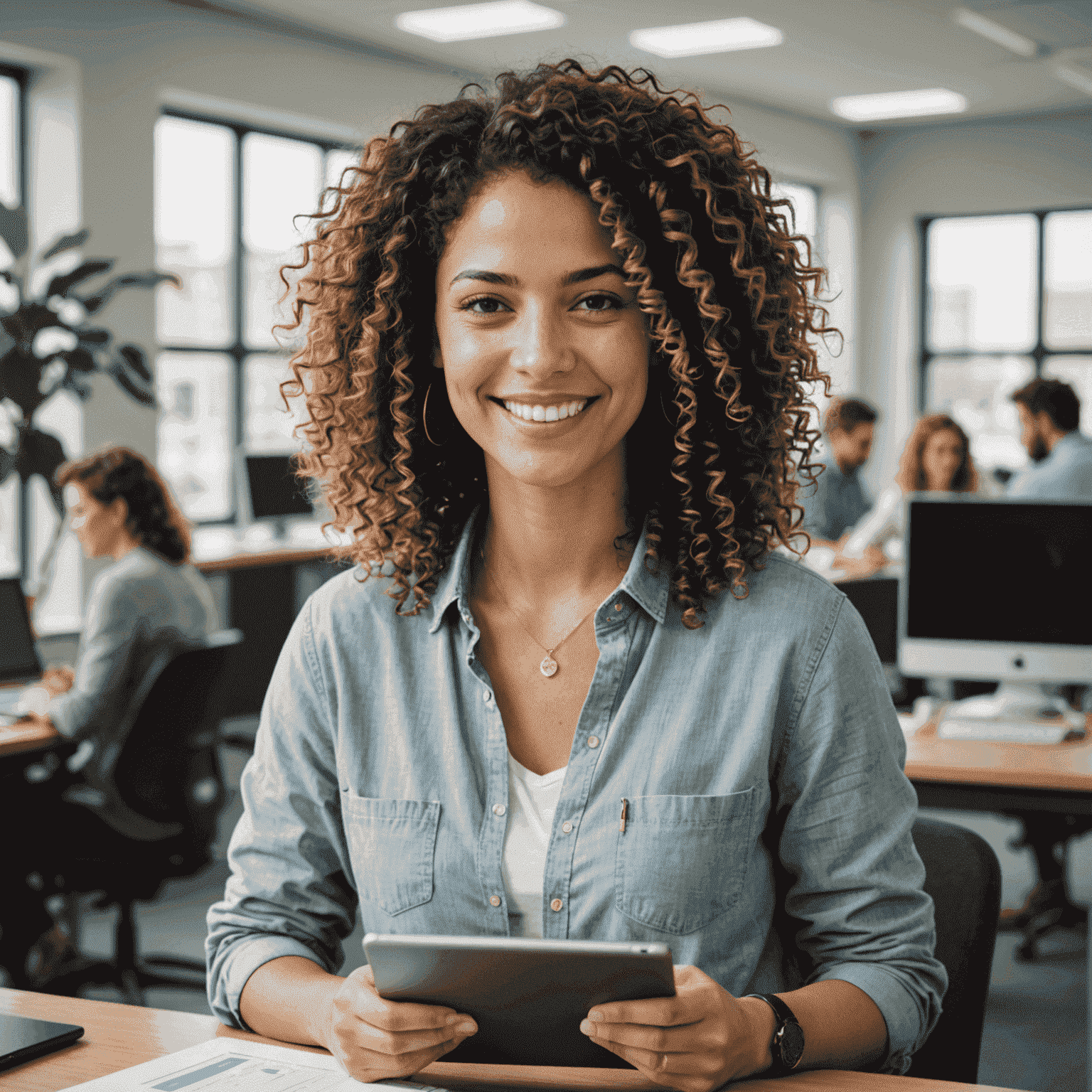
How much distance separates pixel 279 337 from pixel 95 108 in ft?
15.3

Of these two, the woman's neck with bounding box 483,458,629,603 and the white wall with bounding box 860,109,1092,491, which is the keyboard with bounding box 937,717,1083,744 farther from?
the white wall with bounding box 860,109,1092,491

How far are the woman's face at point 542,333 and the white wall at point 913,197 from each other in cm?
931

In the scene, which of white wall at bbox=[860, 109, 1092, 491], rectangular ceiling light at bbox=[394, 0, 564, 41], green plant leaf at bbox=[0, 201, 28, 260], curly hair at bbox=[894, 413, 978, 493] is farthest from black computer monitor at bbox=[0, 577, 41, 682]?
white wall at bbox=[860, 109, 1092, 491]

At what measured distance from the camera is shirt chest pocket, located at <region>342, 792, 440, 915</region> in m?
1.23

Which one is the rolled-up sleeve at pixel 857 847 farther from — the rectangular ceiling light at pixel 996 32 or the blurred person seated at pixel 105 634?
the rectangular ceiling light at pixel 996 32

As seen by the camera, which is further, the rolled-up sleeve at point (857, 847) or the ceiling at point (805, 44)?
the ceiling at point (805, 44)

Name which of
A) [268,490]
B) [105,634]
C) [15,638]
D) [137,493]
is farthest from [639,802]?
[268,490]

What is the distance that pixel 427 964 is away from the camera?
961 millimetres

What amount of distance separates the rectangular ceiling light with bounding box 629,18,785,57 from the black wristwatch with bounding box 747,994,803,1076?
646 cm

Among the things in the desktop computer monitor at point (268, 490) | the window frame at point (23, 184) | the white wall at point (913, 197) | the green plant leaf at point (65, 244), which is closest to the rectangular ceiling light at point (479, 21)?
the window frame at point (23, 184)

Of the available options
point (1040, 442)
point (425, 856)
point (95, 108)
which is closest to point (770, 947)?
point (425, 856)

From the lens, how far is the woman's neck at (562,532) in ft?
4.33

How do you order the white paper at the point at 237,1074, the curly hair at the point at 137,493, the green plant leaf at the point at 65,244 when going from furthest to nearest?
the green plant leaf at the point at 65,244 < the curly hair at the point at 137,493 < the white paper at the point at 237,1074

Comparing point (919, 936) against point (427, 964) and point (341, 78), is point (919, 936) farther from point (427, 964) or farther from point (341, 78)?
point (341, 78)
